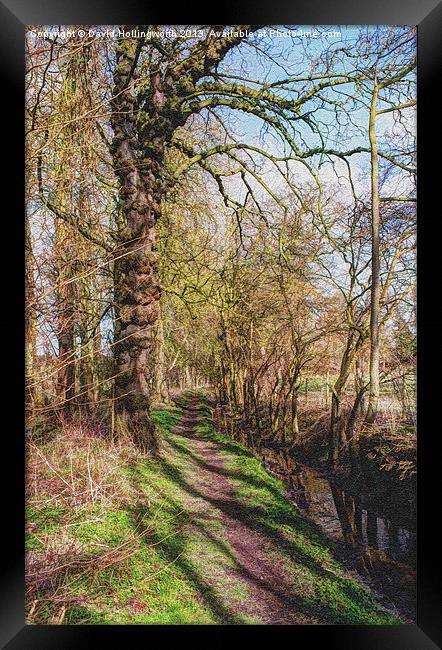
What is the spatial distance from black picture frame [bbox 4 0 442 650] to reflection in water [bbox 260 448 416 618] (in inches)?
3.7

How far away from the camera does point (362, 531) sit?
7.67 feet

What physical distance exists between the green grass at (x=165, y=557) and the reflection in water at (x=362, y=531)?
0.08m

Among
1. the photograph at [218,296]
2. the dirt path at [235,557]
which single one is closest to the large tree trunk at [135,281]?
the photograph at [218,296]

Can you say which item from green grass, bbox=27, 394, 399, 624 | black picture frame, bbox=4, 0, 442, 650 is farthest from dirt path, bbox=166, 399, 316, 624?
black picture frame, bbox=4, 0, 442, 650

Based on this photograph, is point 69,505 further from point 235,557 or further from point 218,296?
point 218,296

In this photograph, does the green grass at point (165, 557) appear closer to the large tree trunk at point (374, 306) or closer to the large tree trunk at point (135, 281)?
the large tree trunk at point (135, 281)

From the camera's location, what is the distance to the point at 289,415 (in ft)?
8.02

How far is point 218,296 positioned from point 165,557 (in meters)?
1.42

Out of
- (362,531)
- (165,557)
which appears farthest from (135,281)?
(362,531)

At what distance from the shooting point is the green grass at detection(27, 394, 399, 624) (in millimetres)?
2295
